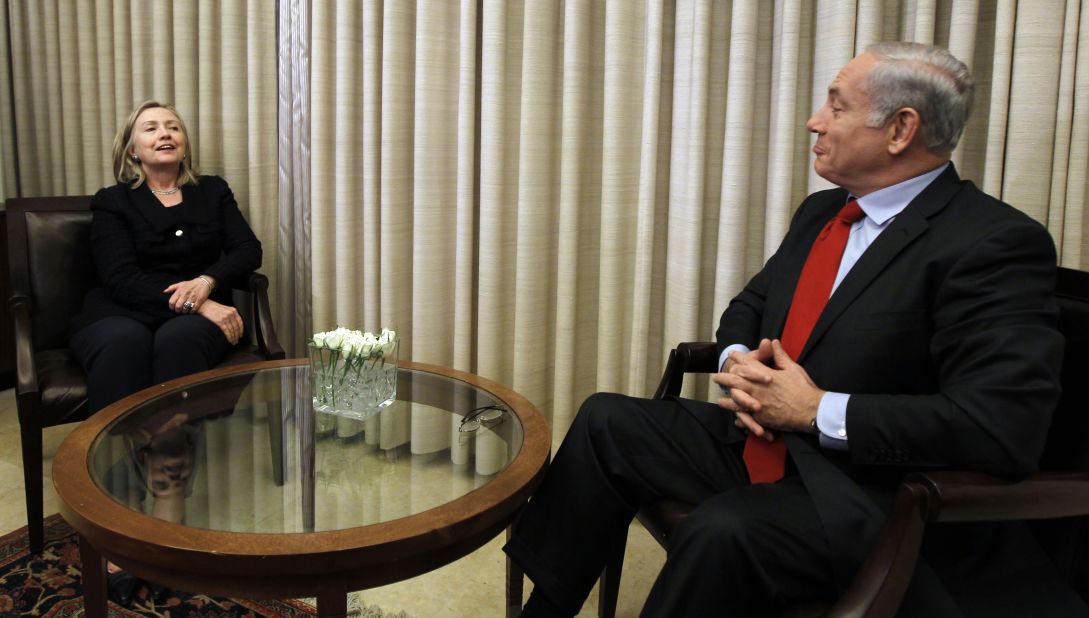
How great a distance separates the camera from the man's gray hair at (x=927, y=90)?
1563 mm

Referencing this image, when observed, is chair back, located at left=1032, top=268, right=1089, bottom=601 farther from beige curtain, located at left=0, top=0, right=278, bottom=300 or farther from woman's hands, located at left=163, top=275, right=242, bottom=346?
beige curtain, located at left=0, top=0, right=278, bottom=300

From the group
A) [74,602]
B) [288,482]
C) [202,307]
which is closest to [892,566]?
[288,482]

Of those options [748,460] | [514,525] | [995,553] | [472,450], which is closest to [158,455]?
[472,450]

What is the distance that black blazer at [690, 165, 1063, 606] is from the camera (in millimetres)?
1294

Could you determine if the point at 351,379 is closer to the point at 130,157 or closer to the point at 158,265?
the point at 158,265

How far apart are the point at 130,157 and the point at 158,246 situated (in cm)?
39

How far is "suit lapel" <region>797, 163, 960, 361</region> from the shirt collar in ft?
0.06

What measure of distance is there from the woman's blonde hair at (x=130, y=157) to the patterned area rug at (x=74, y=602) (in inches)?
52.8

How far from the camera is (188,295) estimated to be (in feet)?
8.85

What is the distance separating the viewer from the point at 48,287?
8.85ft

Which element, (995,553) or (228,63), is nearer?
(995,553)

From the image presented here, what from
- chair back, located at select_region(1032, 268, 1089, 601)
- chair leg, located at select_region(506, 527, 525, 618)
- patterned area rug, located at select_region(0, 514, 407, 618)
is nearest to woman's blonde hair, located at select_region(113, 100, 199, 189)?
patterned area rug, located at select_region(0, 514, 407, 618)

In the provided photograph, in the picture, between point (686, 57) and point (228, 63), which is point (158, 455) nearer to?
point (686, 57)

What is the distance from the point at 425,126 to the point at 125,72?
155 cm
